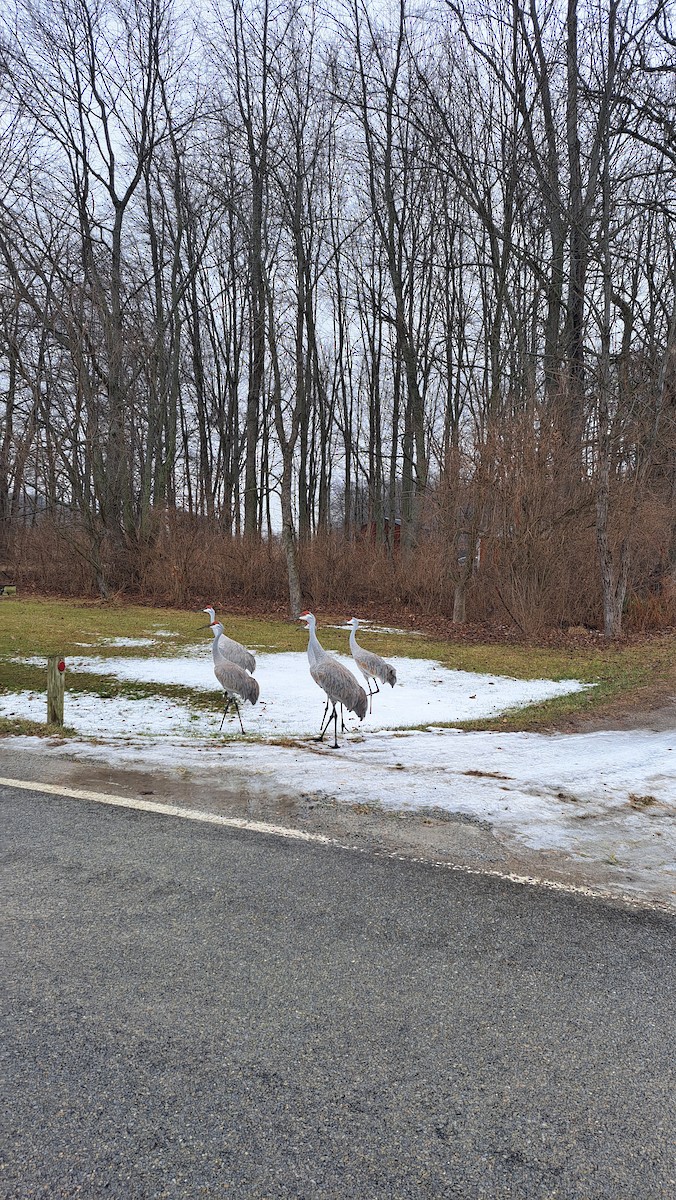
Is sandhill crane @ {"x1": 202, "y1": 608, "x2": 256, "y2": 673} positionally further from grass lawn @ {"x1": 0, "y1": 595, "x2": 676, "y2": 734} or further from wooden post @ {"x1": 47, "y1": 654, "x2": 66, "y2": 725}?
wooden post @ {"x1": 47, "y1": 654, "x2": 66, "y2": 725}

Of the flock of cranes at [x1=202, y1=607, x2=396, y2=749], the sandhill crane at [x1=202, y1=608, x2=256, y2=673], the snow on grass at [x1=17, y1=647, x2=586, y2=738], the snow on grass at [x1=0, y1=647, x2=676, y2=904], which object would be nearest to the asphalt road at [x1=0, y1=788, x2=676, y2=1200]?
the snow on grass at [x1=0, y1=647, x2=676, y2=904]

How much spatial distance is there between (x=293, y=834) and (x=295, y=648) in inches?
401

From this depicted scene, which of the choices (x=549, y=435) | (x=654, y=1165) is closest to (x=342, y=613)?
(x=549, y=435)

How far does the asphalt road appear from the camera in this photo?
2.02 metres

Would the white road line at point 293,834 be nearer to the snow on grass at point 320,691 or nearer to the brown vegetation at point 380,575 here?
the snow on grass at point 320,691

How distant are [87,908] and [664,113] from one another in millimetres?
22471

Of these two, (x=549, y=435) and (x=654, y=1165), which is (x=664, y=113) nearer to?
(x=549, y=435)

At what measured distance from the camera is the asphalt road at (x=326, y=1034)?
6.63ft

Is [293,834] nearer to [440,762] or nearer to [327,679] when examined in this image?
[440,762]

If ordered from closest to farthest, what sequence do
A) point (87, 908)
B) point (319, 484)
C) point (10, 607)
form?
point (87, 908), point (10, 607), point (319, 484)

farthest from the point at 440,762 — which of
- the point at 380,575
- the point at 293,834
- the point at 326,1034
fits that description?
the point at 380,575

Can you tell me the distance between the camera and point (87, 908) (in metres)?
3.43

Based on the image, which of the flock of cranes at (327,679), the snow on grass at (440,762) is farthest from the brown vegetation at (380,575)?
the flock of cranes at (327,679)

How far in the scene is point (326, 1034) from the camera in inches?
101
